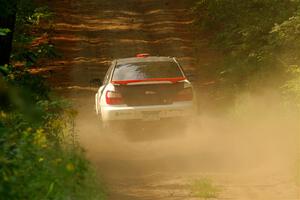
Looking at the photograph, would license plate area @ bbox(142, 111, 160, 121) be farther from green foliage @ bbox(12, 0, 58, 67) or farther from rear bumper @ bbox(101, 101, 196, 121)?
green foliage @ bbox(12, 0, 58, 67)

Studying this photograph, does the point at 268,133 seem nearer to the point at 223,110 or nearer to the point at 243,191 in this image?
the point at 223,110

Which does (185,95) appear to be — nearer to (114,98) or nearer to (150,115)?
(150,115)

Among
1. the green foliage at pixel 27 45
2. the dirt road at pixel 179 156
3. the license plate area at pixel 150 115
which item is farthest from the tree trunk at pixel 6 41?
the license plate area at pixel 150 115

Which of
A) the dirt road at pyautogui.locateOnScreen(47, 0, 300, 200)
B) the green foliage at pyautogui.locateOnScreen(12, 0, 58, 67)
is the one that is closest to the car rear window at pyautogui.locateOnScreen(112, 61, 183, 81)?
the dirt road at pyautogui.locateOnScreen(47, 0, 300, 200)

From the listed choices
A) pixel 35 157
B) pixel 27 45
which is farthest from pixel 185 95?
pixel 35 157

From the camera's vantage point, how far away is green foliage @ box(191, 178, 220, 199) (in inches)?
331

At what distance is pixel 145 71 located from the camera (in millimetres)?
12344

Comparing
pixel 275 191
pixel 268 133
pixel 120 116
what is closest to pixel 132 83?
pixel 120 116

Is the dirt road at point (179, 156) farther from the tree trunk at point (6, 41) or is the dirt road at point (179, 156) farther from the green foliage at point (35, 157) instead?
the tree trunk at point (6, 41)

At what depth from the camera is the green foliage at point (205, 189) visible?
27.6 feet

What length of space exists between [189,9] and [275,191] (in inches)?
920

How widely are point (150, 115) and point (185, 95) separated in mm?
763

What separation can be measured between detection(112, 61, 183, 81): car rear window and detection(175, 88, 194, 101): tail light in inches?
18.3

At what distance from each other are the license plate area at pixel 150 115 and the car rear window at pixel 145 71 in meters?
0.69
